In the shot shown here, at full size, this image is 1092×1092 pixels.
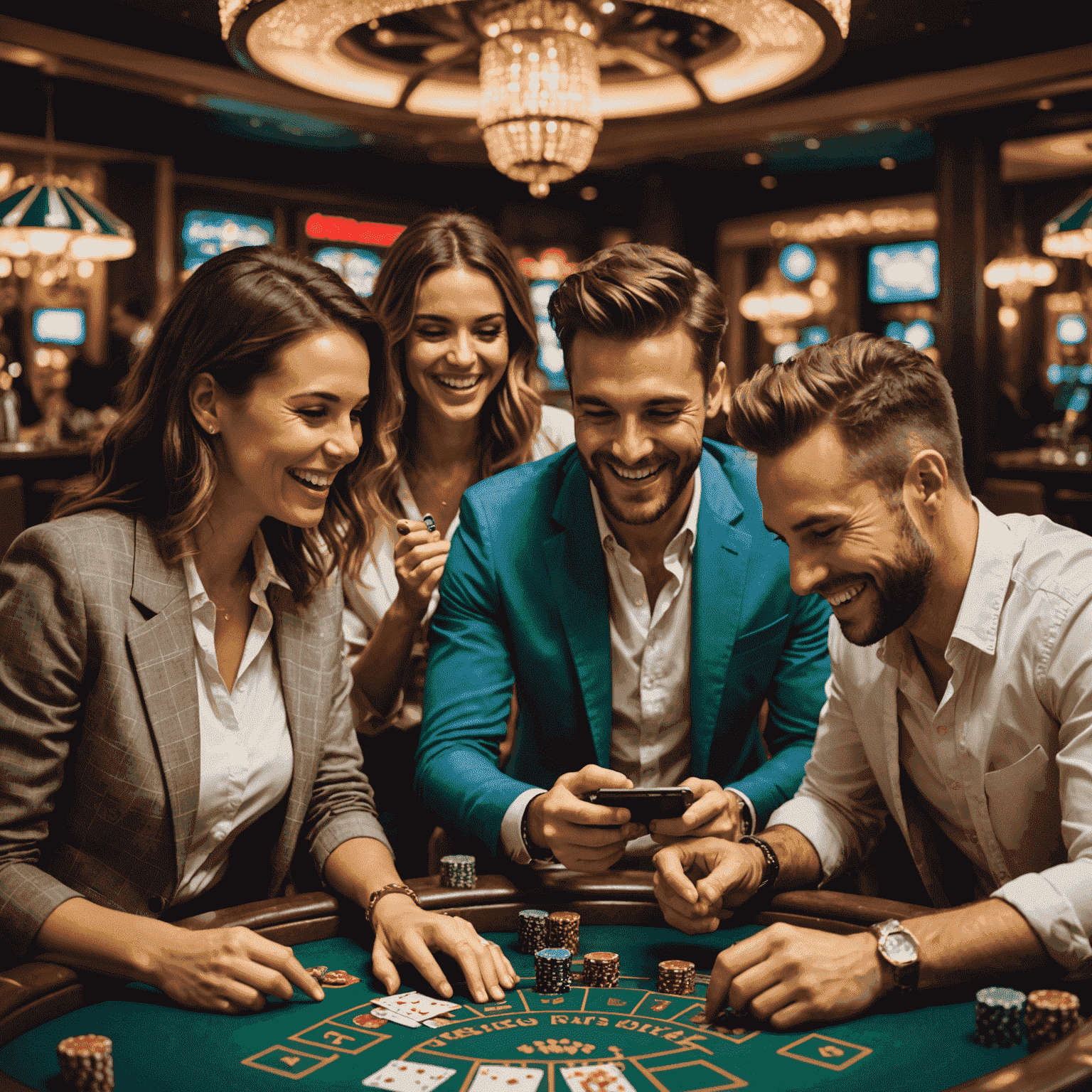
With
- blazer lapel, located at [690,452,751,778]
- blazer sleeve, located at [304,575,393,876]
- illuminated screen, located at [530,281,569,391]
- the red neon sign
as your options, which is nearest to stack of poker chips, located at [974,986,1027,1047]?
blazer lapel, located at [690,452,751,778]

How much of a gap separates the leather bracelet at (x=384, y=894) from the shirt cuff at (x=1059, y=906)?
85 centimetres

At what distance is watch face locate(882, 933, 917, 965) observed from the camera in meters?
1.49

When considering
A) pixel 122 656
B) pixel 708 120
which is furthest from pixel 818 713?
pixel 708 120

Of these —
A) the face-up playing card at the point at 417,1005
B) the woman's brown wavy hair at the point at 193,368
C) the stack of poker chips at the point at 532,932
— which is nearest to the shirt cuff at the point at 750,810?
the stack of poker chips at the point at 532,932

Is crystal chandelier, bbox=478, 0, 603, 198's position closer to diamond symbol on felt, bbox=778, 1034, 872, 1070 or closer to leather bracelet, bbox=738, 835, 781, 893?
leather bracelet, bbox=738, 835, 781, 893

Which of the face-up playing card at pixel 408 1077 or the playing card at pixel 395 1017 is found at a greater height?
the face-up playing card at pixel 408 1077

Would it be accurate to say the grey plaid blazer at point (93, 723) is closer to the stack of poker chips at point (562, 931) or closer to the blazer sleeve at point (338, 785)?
the blazer sleeve at point (338, 785)

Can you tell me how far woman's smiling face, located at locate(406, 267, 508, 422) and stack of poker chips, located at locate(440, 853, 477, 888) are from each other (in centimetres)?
131

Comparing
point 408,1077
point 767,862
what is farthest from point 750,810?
point 408,1077

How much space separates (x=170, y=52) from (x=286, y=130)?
2050mm

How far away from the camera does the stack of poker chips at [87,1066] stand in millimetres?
1217

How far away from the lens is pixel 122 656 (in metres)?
1.78

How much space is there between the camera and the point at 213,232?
10.6 meters

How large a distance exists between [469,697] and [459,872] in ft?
1.43
